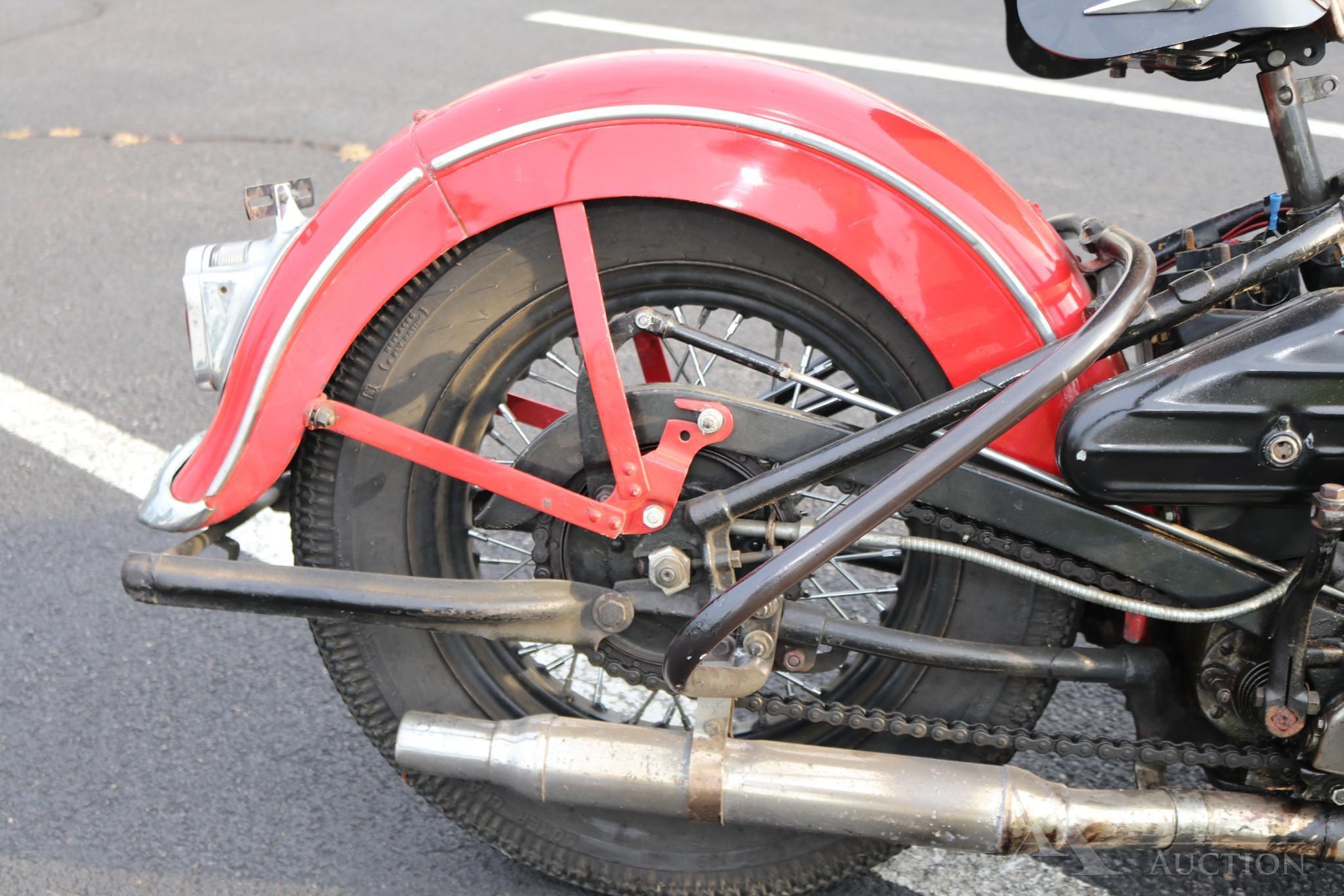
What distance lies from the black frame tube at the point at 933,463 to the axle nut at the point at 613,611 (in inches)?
7.0

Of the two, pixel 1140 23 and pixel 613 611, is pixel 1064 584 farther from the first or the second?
pixel 1140 23

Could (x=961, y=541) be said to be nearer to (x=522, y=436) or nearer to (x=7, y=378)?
(x=522, y=436)

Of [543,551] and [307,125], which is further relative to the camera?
[307,125]

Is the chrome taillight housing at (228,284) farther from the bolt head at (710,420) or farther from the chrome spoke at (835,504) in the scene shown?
the chrome spoke at (835,504)

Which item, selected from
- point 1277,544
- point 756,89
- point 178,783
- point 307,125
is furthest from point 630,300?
point 307,125

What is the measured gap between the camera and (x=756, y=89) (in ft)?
5.69

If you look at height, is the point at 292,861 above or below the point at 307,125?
below

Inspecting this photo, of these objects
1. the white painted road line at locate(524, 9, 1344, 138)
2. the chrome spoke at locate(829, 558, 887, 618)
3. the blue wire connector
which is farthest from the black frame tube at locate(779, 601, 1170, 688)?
the white painted road line at locate(524, 9, 1344, 138)

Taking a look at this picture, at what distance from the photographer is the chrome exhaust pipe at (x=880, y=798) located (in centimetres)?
172

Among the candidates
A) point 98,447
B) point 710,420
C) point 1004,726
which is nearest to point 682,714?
point 1004,726

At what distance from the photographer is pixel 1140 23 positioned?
1681mm

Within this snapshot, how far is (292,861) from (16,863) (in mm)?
463

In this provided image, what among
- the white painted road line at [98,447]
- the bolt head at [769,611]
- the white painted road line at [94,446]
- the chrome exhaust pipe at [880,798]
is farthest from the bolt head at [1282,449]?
the white painted road line at [94,446]

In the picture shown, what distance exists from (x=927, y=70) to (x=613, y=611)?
473 cm
